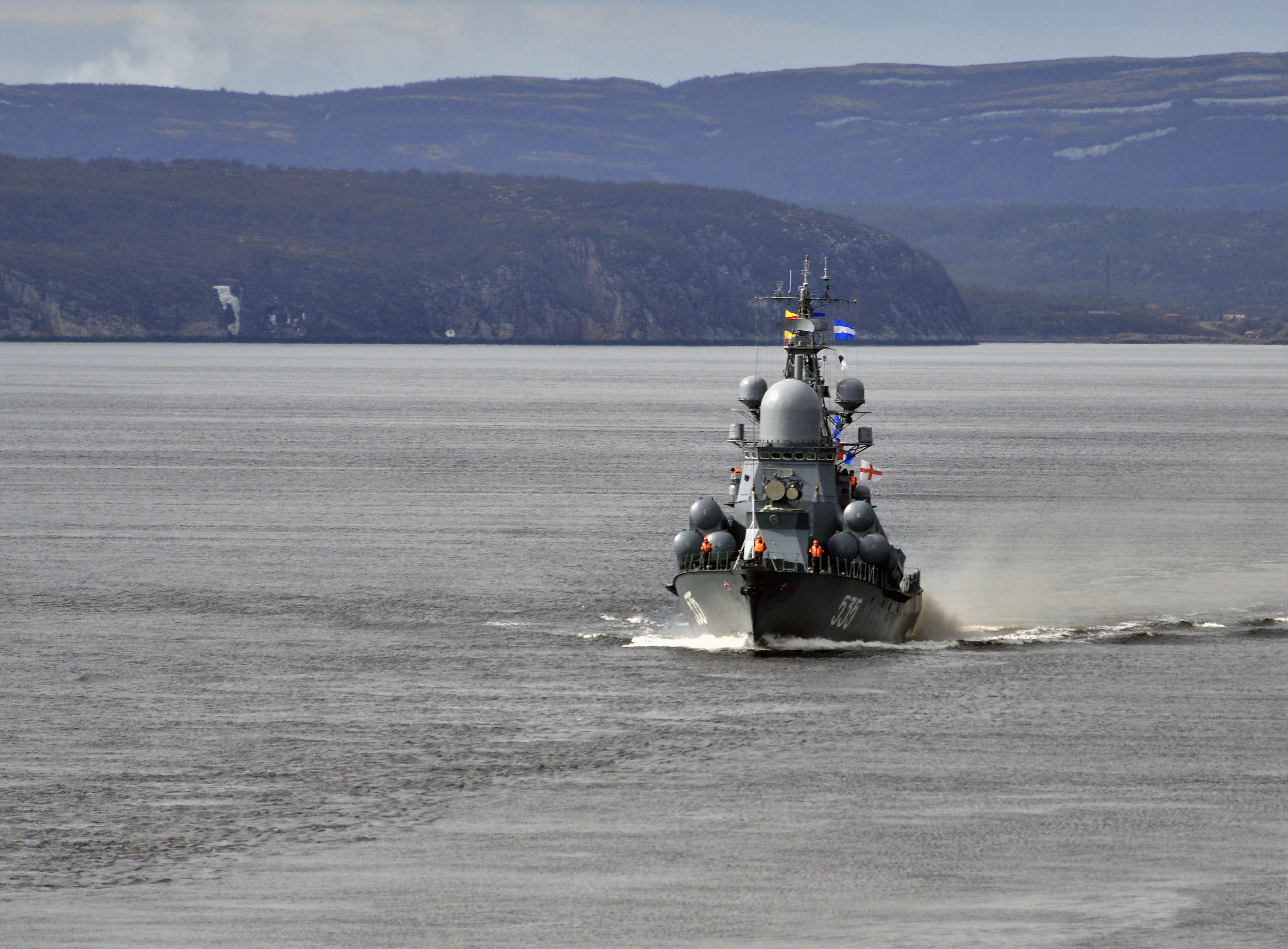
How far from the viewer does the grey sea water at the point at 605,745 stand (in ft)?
103

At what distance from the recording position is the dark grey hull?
5219 cm

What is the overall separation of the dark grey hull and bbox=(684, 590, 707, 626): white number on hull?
0.10 feet

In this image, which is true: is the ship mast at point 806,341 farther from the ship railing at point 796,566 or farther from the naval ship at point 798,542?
the ship railing at point 796,566

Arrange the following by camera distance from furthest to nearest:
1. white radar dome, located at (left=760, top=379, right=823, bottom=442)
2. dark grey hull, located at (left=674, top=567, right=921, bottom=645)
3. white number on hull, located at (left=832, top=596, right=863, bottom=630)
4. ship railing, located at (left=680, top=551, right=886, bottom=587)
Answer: white radar dome, located at (left=760, top=379, right=823, bottom=442) < white number on hull, located at (left=832, top=596, right=863, bottom=630) < ship railing, located at (left=680, top=551, right=886, bottom=587) < dark grey hull, located at (left=674, top=567, right=921, bottom=645)

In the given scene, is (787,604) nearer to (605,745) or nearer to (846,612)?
(846,612)

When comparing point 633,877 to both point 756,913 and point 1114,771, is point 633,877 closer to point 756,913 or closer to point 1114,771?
point 756,913

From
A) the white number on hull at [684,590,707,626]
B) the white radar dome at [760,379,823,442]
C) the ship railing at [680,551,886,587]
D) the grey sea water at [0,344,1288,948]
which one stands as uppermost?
the white radar dome at [760,379,823,442]

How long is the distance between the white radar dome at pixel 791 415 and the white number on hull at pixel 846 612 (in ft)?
17.9

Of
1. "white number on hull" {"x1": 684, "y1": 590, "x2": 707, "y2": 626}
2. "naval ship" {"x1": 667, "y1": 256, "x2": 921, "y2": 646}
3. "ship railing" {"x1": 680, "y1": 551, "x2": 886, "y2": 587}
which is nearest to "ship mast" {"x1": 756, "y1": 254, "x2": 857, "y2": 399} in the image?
"naval ship" {"x1": 667, "y1": 256, "x2": 921, "y2": 646}

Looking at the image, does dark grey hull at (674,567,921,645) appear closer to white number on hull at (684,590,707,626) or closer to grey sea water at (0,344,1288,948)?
white number on hull at (684,590,707,626)

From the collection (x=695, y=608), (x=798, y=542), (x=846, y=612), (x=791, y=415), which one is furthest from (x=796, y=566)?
(x=791, y=415)

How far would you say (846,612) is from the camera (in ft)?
175

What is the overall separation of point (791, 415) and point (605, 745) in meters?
16.3

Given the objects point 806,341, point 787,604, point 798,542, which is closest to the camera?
point 787,604
